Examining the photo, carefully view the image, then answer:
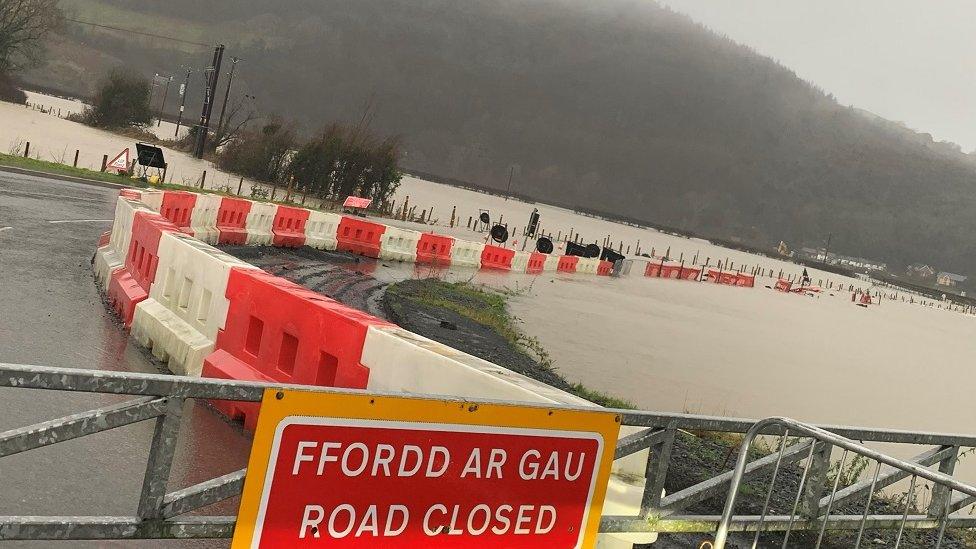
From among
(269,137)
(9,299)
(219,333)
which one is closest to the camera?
(219,333)

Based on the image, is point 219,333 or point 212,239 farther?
point 212,239

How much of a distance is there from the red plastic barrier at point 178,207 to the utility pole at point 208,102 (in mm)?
50508

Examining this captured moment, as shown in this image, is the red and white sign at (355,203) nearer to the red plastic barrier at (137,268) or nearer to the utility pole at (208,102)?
the utility pole at (208,102)

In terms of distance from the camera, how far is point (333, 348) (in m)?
8.11

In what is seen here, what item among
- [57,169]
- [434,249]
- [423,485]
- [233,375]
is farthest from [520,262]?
[423,485]

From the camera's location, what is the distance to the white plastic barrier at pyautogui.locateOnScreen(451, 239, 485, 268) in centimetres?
3356

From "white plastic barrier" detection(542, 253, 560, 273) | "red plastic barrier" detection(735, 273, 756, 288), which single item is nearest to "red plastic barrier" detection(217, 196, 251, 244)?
"white plastic barrier" detection(542, 253, 560, 273)

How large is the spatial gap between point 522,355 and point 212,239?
318 inches

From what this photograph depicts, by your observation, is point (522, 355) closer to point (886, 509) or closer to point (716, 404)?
point (716, 404)

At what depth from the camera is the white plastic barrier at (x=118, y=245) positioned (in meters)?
13.3

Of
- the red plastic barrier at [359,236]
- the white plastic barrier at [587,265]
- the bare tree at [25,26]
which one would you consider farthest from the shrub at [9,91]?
the red plastic barrier at [359,236]

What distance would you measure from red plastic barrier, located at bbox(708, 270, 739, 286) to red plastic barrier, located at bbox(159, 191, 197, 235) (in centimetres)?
5644

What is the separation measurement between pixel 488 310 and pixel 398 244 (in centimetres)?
780

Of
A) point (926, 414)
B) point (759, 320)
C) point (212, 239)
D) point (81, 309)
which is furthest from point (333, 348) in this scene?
point (759, 320)
